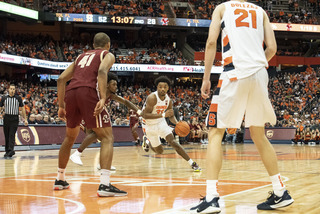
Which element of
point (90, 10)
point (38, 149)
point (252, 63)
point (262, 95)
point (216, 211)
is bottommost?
point (38, 149)

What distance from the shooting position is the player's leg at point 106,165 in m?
5.02

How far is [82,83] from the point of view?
5359mm

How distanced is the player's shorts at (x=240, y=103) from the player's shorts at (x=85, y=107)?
170 cm

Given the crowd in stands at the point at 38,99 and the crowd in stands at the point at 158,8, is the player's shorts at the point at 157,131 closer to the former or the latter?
the crowd in stands at the point at 38,99

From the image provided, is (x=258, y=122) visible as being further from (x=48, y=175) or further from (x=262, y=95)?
(x=48, y=175)

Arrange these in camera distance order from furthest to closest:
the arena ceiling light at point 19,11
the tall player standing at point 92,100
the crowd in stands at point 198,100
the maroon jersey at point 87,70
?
the arena ceiling light at point 19,11, the crowd in stands at point 198,100, the maroon jersey at point 87,70, the tall player standing at point 92,100

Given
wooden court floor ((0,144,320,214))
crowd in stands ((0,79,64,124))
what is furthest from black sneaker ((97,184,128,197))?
crowd in stands ((0,79,64,124))

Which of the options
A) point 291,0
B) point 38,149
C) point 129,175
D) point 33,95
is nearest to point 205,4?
point 291,0

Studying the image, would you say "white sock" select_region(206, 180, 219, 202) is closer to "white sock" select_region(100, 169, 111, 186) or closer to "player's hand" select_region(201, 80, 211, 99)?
"player's hand" select_region(201, 80, 211, 99)

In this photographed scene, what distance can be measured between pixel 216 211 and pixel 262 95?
3.74 ft

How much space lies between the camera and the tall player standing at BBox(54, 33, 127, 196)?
5219 millimetres

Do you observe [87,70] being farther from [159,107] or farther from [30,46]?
[30,46]

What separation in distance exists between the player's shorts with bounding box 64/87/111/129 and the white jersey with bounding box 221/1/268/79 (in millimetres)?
1806

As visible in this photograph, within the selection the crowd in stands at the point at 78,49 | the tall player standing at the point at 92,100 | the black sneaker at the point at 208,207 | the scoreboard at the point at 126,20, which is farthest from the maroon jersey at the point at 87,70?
the scoreboard at the point at 126,20
